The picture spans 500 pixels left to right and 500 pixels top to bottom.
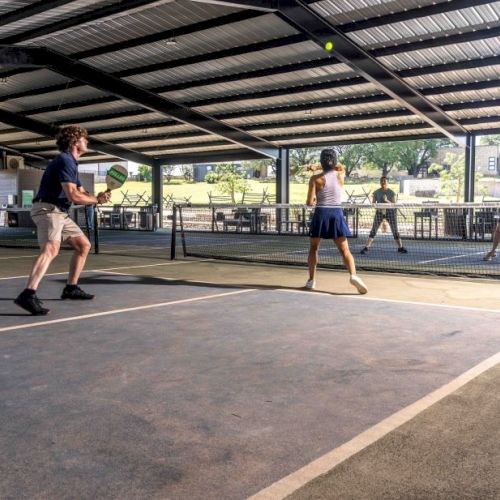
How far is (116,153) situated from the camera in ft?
101

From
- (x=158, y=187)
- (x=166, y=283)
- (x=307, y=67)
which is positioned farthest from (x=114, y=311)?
(x=158, y=187)

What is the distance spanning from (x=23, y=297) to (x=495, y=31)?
1294 centimetres

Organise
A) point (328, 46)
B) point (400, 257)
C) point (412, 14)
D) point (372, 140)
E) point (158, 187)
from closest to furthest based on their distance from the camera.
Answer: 1. point (400, 257)
2. point (412, 14)
3. point (328, 46)
4. point (372, 140)
5. point (158, 187)

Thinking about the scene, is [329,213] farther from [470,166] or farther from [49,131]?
[49,131]

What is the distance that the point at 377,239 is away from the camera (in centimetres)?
2105

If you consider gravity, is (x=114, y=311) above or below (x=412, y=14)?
below

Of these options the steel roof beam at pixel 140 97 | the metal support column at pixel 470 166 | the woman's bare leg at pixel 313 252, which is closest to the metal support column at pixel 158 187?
the steel roof beam at pixel 140 97

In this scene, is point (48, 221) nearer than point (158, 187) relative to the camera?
Yes

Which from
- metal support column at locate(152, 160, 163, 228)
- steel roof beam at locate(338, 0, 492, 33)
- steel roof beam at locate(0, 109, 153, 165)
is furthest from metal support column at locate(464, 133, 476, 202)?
metal support column at locate(152, 160, 163, 228)

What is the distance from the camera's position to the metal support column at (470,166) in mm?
22312

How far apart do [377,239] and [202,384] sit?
58.3ft

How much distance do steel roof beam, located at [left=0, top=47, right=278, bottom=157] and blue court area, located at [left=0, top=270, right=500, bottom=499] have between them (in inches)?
541

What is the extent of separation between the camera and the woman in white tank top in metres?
8.04

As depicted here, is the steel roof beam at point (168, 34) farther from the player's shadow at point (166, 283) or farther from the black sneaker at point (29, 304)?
the black sneaker at point (29, 304)
